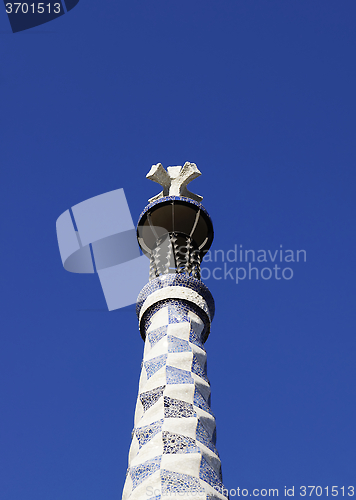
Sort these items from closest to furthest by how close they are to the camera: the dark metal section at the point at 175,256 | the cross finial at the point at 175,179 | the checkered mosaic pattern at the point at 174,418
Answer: the checkered mosaic pattern at the point at 174,418
the dark metal section at the point at 175,256
the cross finial at the point at 175,179

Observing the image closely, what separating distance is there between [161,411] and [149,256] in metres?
2.68

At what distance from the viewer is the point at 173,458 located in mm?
4059

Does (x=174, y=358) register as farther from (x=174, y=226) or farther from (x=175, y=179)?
(x=175, y=179)

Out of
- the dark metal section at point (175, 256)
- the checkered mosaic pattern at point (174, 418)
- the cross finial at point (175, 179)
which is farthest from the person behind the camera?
the cross finial at point (175, 179)

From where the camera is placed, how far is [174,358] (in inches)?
198

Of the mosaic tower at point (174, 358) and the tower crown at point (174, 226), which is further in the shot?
the tower crown at point (174, 226)

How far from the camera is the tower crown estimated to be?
21.0ft

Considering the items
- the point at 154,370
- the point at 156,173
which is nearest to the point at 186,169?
the point at 156,173

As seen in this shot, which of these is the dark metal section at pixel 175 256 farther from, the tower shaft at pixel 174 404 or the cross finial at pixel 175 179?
the cross finial at pixel 175 179

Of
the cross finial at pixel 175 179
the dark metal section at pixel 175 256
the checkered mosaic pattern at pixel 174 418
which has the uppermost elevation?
the cross finial at pixel 175 179

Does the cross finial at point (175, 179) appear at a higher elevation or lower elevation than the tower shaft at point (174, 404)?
higher

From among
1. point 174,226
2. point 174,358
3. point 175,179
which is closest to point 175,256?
point 174,226

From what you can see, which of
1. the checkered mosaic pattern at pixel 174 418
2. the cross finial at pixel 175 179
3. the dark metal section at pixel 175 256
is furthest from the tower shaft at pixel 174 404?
the cross finial at pixel 175 179

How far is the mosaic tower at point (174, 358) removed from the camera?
4012 mm
